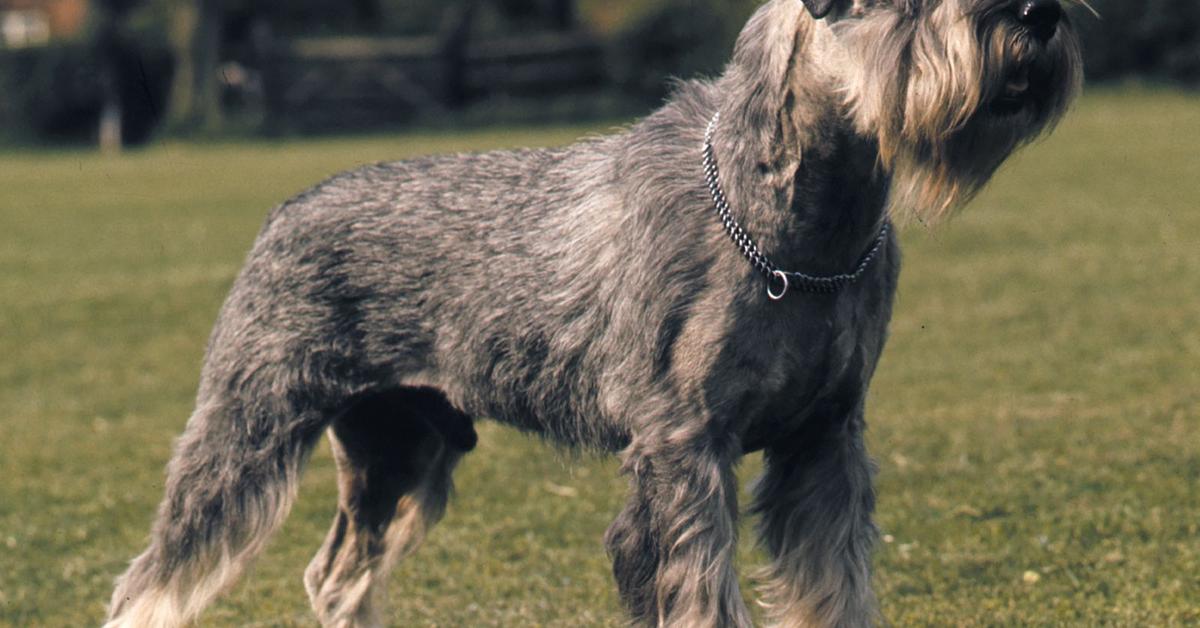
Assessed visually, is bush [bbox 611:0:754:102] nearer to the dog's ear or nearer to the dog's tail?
the dog's tail

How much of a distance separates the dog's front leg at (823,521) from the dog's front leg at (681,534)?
41 cm

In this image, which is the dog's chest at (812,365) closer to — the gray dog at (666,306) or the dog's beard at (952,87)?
the gray dog at (666,306)

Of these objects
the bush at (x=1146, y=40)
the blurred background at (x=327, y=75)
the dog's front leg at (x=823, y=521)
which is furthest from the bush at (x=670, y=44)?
the dog's front leg at (x=823, y=521)

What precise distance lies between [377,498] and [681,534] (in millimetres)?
1880

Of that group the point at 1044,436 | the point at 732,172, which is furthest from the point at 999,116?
the point at 1044,436

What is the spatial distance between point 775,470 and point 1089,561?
2.40 m

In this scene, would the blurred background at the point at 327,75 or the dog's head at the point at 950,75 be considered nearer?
the dog's head at the point at 950,75

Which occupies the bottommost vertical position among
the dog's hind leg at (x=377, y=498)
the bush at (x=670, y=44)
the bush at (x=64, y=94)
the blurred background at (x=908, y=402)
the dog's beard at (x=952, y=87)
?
the bush at (x=64, y=94)

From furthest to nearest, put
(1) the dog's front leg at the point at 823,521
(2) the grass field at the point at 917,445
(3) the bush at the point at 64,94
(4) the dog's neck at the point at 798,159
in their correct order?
(3) the bush at the point at 64,94, (2) the grass field at the point at 917,445, (1) the dog's front leg at the point at 823,521, (4) the dog's neck at the point at 798,159

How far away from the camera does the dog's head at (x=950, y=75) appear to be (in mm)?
4539

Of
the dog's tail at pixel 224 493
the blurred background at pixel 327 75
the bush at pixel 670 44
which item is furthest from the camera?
the blurred background at pixel 327 75

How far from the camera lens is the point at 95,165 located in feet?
106

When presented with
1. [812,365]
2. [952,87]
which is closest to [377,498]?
[812,365]

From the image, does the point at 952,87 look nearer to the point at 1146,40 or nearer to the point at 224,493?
the point at 224,493
